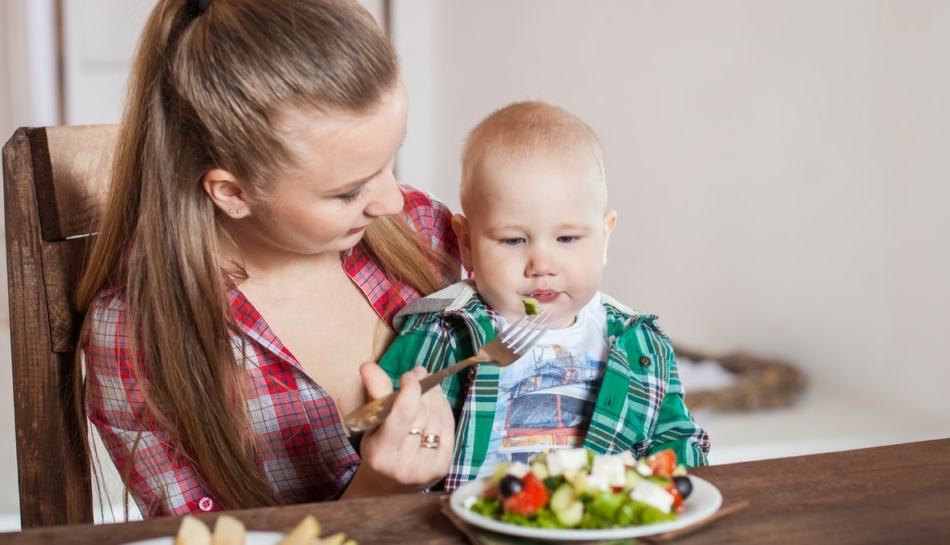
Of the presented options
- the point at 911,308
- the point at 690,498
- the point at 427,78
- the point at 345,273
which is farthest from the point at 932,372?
the point at 690,498

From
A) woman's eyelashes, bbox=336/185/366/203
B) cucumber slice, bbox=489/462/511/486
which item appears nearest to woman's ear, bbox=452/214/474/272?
woman's eyelashes, bbox=336/185/366/203

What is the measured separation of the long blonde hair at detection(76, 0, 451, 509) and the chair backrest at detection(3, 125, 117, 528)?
1.5 inches

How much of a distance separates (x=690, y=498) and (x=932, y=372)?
3108mm

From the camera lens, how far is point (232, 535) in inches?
Answer: 30.7

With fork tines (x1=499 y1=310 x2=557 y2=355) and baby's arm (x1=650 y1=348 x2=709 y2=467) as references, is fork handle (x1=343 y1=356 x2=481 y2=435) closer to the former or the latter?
fork tines (x1=499 y1=310 x2=557 y2=355)

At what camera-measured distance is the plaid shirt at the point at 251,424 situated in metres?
1.33

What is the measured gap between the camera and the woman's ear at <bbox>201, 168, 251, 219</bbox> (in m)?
1.26

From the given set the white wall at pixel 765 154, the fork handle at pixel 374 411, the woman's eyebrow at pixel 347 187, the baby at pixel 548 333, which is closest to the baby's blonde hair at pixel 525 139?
the baby at pixel 548 333

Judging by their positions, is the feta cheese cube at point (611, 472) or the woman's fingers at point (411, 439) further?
the woman's fingers at point (411, 439)

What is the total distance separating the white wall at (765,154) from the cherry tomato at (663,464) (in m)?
3.04

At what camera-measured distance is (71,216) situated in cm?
136

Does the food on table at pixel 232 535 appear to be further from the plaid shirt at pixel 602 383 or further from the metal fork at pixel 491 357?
the plaid shirt at pixel 602 383

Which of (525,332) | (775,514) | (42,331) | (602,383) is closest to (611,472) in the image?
(775,514)

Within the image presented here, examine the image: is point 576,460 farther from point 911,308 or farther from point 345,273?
point 911,308
